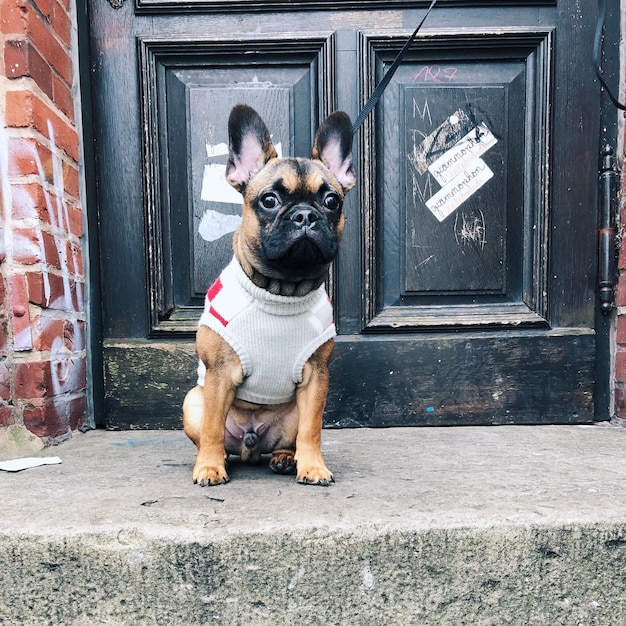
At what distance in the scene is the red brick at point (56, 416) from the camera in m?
2.22

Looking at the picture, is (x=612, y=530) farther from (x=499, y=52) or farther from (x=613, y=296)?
(x=499, y=52)

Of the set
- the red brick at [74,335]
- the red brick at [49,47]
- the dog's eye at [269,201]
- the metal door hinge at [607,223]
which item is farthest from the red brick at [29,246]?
the metal door hinge at [607,223]

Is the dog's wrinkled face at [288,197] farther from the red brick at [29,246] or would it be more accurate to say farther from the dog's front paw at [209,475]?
the red brick at [29,246]

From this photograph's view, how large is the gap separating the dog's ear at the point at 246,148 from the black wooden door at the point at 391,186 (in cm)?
78

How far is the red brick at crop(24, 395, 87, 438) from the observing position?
2.22 m

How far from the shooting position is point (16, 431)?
86.7 inches

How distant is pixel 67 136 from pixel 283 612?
2047 mm

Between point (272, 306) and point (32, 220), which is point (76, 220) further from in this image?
point (272, 306)

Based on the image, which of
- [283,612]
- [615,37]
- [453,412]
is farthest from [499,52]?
[283,612]

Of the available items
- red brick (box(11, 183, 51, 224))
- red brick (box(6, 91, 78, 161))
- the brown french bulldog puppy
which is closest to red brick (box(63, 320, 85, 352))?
red brick (box(11, 183, 51, 224))

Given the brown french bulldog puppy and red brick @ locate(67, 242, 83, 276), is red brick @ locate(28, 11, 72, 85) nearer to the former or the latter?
red brick @ locate(67, 242, 83, 276)

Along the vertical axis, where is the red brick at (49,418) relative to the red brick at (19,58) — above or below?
below

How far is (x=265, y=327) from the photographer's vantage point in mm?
1780

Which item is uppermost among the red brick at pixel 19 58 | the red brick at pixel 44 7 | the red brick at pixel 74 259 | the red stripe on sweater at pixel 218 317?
the red brick at pixel 44 7
